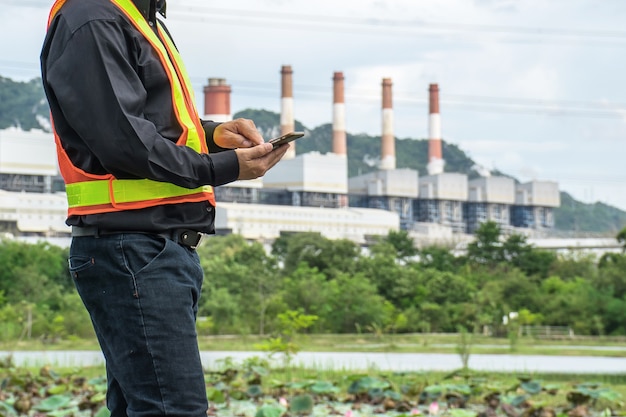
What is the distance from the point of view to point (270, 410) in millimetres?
3133

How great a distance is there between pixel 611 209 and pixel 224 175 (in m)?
92.8

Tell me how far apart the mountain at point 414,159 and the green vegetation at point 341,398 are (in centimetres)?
7652

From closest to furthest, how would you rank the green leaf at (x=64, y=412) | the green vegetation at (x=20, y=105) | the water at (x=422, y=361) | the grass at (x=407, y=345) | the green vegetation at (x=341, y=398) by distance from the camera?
the green leaf at (x=64, y=412) → the green vegetation at (x=341, y=398) → the water at (x=422, y=361) → the grass at (x=407, y=345) → the green vegetation at (x=20, y=105)

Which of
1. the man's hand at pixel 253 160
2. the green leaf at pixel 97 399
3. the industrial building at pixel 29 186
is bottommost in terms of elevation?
the green leaf at pixel 97 399

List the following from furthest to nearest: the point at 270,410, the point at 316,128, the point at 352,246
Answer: the point at 316,128
the point at 352,246
the point at 270,410

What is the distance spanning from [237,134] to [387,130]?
52029mm

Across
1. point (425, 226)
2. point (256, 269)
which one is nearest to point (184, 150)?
point (256, 269)

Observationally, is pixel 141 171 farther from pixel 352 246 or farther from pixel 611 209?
pixel 611 209

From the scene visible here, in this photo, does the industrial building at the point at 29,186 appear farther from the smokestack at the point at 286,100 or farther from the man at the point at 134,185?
the man at the point at 134,185

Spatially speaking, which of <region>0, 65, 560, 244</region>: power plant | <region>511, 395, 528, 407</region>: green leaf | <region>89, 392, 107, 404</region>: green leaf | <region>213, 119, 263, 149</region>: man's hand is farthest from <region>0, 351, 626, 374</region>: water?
<region>0, 65, 560, 244</region>: power plant

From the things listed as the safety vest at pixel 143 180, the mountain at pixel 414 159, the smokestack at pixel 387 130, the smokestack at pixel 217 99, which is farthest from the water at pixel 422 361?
the mountain at pixel 414 159

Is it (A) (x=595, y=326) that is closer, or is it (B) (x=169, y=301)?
(B) (x=169, y=301)

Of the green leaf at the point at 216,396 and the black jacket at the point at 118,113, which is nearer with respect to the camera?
the black jacket at the point at 118,113

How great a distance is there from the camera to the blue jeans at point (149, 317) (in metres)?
1.46
